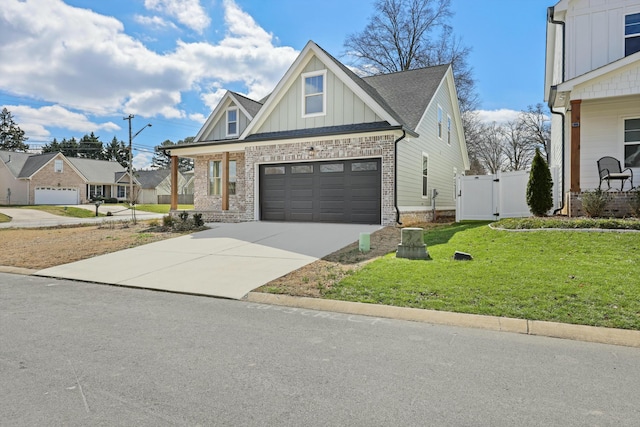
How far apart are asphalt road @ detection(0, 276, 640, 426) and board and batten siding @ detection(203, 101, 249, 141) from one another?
50.7 feet

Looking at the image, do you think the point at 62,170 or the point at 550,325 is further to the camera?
the point at 62,170

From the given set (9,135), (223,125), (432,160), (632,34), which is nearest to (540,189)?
(632,34)

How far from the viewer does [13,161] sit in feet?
147

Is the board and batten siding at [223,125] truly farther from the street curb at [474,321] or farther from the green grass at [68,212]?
the green grass at [68,212]

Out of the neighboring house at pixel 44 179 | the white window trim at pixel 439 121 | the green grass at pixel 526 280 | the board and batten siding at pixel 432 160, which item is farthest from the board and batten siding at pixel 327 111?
the neighboring house at pixel 44 179

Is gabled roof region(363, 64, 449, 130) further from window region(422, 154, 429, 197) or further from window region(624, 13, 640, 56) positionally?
window region(624, 13, 640, 56)

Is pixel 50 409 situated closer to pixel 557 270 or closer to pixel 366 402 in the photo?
pixel 366 402

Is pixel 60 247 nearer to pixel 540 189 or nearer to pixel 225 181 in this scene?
pixel 225 181

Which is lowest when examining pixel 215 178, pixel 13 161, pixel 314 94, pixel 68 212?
pixel 68 212

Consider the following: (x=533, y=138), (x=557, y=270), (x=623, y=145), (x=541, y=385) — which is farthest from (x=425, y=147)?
(x=533, y=138)

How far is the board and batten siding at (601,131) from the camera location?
12.1 m

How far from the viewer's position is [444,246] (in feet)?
29.5

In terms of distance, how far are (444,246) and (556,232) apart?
235cm

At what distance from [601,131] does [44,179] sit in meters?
50.2
